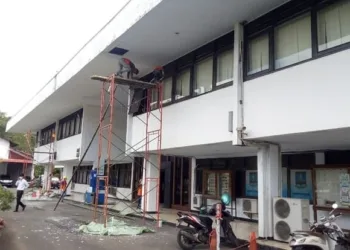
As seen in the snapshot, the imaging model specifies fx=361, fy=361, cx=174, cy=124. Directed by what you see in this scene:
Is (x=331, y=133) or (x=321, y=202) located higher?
(x=331, y=133)

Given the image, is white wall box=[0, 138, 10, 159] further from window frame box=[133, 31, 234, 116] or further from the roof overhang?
window frame box=[133, 31, 234, 116]

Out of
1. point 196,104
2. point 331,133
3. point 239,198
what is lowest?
point 239,198

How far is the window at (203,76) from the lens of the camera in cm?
1091

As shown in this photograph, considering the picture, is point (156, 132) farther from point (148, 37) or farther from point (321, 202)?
→ point (321, 202)

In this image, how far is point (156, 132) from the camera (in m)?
12.8

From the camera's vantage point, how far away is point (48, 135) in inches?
1198

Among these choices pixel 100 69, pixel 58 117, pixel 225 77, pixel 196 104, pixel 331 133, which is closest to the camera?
pixel 331 133

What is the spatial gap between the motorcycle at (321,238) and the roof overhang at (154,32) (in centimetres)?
531

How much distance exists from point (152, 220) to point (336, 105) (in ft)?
26.4

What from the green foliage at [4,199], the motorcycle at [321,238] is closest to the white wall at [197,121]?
the motorcycle at [321,238]

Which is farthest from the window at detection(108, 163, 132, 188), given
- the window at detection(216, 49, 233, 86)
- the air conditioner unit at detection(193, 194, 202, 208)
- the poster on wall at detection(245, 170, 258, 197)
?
the window at detection(216, 49, 233, 86)

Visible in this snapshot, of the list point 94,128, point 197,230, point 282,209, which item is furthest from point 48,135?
point 282,209

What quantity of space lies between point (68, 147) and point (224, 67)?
15940mm

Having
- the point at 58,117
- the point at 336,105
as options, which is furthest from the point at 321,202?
the point at 58,117
